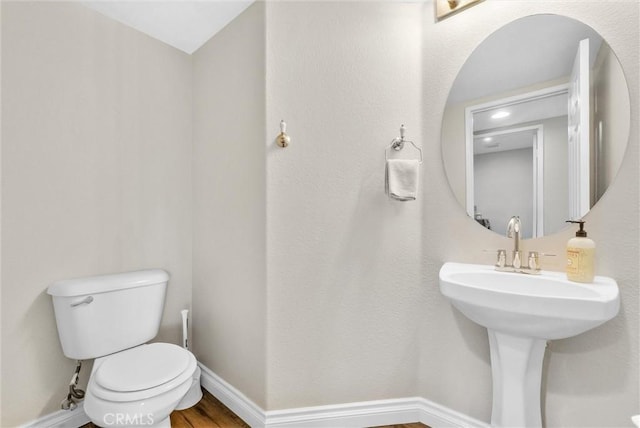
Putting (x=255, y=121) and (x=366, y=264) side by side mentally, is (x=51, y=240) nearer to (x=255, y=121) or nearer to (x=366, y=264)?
(x=255, y=121)

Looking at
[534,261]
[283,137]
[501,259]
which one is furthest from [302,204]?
[534,261]

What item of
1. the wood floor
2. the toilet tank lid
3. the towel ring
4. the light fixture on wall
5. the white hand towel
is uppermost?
the light fixture on wall

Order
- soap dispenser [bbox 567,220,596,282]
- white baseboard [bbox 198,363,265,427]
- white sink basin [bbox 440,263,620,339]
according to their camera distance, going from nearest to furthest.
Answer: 1. white sink basin [bbox 440,263,620,339]
2. soap dispenser [bbox 567,220,596,282]
3. white baseboard [bbox 198,363,265,427]

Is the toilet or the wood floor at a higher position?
the toilet

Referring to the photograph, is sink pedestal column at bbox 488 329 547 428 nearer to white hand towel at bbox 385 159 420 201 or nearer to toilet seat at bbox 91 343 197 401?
white hand towel at bbox 385 159 420 201

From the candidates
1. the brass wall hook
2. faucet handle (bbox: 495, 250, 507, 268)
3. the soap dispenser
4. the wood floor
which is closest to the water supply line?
the wood floor

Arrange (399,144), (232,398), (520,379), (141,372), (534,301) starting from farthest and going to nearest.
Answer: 1. (232,398)
2. (399,144)
3. (141,372)
4. (520,379)
5. (534,301)

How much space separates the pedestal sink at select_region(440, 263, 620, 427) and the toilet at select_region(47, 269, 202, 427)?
1273 mm

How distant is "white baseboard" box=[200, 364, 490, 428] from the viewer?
4.79 ft

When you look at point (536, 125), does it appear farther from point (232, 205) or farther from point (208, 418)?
point (208, 418)

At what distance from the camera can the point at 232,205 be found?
5.57 feet

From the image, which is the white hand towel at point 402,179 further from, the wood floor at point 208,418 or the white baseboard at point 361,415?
the wood floor at point 208,418

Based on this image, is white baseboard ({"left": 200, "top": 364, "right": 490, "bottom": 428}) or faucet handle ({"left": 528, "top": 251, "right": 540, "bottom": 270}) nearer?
faucet handle ({"left": 528, "top": 251, "right": 540, "bottom": 270})

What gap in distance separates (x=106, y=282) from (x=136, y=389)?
1.90ft
